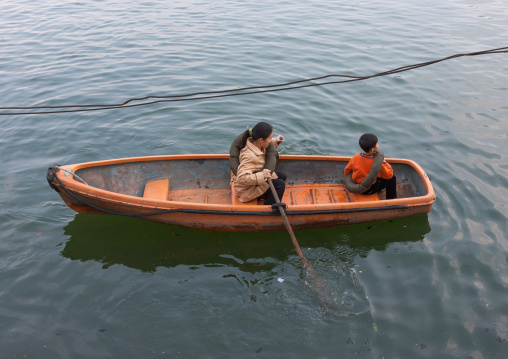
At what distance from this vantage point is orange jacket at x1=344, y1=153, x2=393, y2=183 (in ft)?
21.1

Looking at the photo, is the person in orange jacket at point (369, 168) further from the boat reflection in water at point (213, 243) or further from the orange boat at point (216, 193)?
the boat reflection in water at point (213, 243)

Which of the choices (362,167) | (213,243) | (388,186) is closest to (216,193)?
(213,243)

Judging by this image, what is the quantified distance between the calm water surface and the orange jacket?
0.77 meters

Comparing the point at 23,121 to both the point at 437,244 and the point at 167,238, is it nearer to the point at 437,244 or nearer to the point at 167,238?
the point at 167,238

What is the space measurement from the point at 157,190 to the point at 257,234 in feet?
6.17

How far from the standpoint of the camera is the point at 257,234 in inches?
253

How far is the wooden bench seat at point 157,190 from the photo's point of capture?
6836 millimetres

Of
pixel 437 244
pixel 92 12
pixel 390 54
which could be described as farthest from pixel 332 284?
pixel 92 12

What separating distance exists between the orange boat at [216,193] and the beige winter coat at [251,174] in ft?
0.93

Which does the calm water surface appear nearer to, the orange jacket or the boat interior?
the boat interior

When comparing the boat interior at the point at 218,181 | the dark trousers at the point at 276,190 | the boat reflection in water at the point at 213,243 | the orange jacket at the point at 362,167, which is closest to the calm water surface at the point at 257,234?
the boat reflection in water at the point at 213,243

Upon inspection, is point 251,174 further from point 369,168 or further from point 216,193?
point 369,168

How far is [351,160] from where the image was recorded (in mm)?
6672

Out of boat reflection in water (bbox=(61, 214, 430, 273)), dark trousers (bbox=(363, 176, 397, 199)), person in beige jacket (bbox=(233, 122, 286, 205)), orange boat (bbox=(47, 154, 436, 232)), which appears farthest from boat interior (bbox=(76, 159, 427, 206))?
boat reflection in water (bbox=(61, 214, 430, 273))
